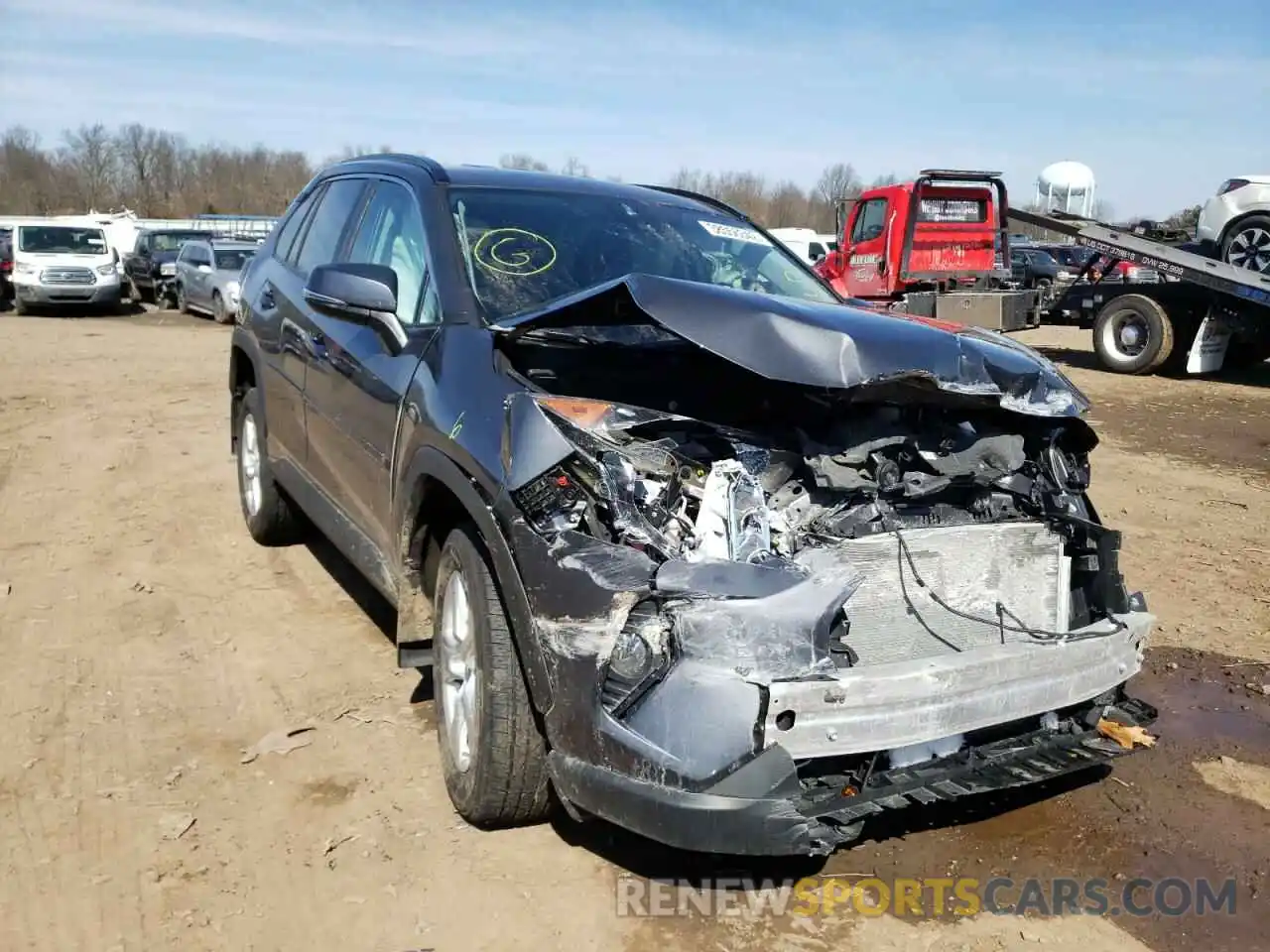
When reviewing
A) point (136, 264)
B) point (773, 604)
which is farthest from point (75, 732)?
point (136, 264)

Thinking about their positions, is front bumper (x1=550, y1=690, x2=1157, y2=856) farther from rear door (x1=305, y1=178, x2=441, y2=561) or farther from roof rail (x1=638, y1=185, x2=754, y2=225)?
roof rail (x1=638, y1=185, x2=754, y2=225)

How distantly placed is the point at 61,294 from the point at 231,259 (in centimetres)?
354

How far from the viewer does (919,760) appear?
2744 millimetres

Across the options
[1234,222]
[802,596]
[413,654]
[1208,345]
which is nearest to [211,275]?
[1208,345]

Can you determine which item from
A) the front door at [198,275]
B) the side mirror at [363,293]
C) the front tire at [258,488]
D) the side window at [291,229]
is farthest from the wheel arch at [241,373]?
the front door at [198,275]

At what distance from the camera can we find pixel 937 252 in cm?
1494

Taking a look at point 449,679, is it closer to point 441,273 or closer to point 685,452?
point 685,452

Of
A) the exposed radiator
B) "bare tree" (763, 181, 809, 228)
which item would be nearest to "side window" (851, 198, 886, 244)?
the exposed radiator

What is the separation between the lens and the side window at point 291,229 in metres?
5.11

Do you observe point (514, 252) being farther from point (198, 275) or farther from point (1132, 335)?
point (198, 275)

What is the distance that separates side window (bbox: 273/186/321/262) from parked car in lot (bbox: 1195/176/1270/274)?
1209 centimetres

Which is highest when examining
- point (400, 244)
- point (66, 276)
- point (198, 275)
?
point (400, 244)

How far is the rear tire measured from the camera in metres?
13.5

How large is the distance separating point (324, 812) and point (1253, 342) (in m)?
13.4
